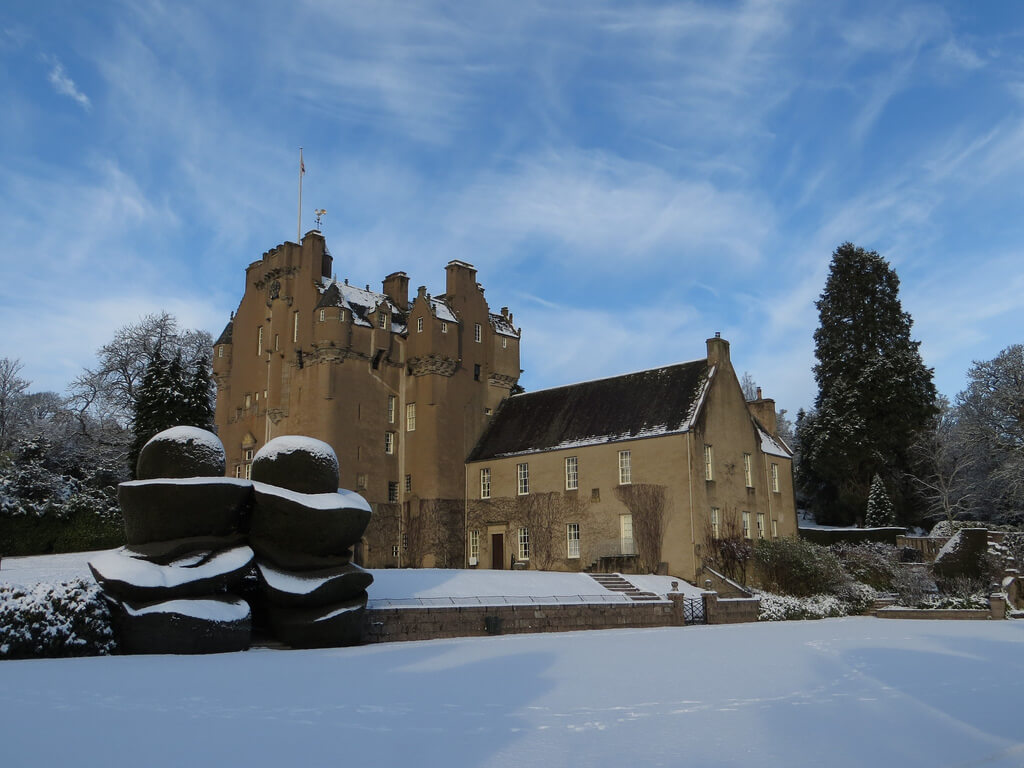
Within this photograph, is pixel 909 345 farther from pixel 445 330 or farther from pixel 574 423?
pixel 445 330

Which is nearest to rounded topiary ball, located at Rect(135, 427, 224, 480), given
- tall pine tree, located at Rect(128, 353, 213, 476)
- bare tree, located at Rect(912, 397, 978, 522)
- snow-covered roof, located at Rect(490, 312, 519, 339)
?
tall pine tree, located at Rect(128, 353, 213, 476)

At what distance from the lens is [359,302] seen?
1641 inches

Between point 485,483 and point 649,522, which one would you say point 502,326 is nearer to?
point 485,483

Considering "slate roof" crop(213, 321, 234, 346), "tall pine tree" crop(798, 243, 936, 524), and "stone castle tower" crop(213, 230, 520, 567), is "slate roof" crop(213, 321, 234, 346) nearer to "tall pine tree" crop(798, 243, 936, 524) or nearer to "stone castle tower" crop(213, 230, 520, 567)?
"stone castle tower" crop(213, 230, 520, 567)

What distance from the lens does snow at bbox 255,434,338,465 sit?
1866 cm

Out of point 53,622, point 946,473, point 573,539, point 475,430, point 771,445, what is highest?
point 475,430

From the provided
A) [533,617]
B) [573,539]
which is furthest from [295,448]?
[573,539]

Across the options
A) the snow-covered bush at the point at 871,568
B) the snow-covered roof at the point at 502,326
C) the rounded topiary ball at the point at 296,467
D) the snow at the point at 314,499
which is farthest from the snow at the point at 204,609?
the snow-covered roof at the point at 502,326

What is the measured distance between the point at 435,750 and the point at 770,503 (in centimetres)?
3463

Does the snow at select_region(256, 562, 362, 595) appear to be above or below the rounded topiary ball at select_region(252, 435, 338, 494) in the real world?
below

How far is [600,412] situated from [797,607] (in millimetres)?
12532

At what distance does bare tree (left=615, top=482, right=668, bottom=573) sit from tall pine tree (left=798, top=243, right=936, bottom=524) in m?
20.9

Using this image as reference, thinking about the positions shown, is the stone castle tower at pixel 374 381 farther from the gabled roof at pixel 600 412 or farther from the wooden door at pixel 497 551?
the gabled roof at pixel 600 412

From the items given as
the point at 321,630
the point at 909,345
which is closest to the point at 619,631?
the point at 321,630
